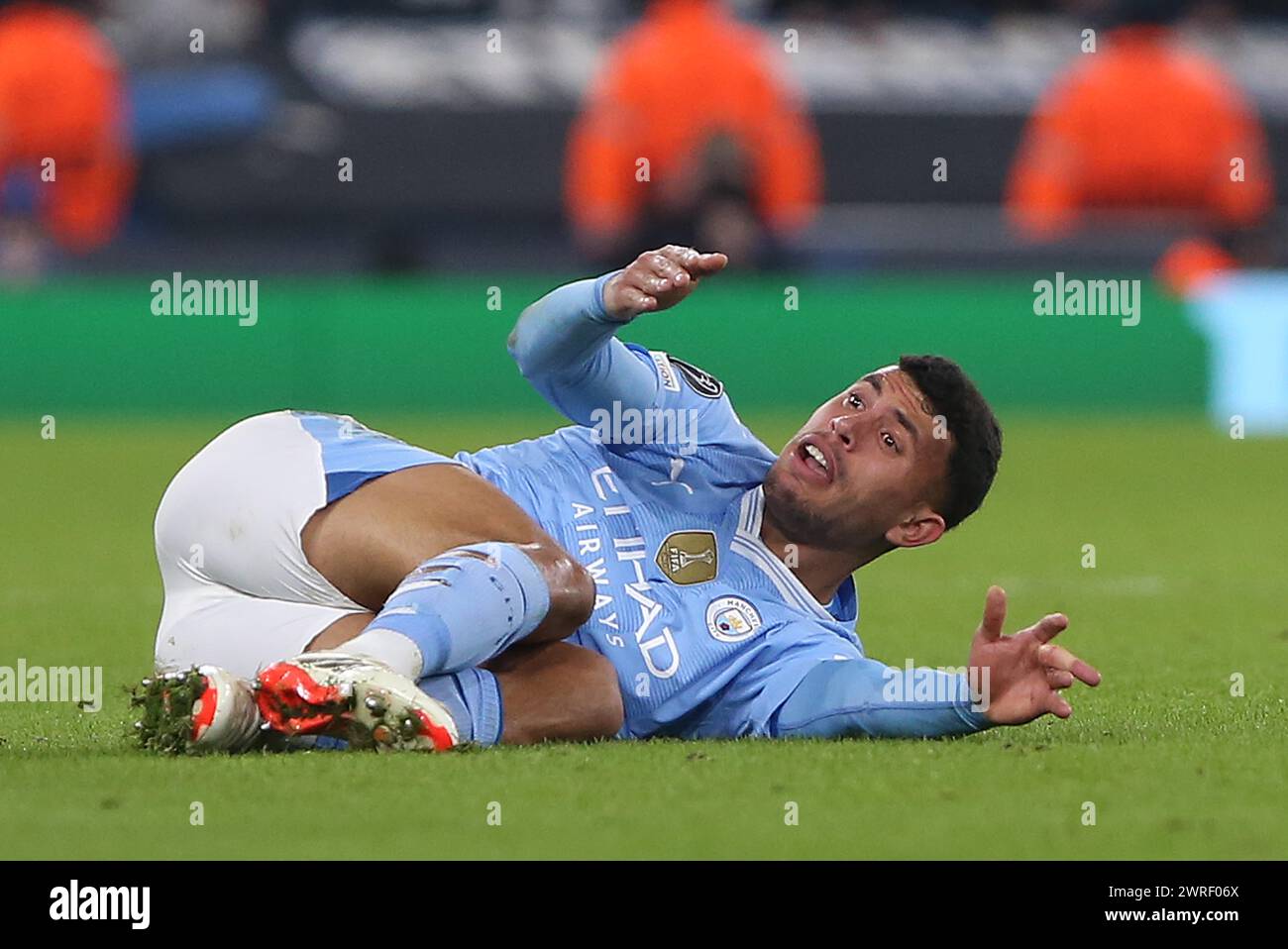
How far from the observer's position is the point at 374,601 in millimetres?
5164

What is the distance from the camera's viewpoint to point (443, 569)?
4941mm

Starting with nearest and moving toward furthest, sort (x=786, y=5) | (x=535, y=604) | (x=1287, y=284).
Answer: (x=535, y=604) < (x=1287, y=284) < (x=786, y=5)

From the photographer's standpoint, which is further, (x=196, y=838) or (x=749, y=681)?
(x=749, y=681)

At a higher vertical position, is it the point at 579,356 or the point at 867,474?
the point at 579,356

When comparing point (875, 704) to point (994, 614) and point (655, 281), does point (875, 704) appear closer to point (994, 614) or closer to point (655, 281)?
point (994, 614)

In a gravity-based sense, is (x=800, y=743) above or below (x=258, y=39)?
below

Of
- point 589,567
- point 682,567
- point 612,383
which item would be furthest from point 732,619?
point 612,383

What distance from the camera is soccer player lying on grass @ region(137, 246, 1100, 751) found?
4.85 m

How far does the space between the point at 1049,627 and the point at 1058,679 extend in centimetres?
11

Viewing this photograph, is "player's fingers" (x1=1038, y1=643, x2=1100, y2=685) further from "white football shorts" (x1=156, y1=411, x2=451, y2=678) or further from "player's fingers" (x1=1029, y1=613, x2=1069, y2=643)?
"white football shorts" (x1=156, y1=411, x2=451, y2=678)

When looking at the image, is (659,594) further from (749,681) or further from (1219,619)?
(1219,619)

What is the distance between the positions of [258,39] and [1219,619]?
1122 centimetres
